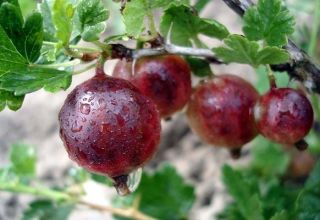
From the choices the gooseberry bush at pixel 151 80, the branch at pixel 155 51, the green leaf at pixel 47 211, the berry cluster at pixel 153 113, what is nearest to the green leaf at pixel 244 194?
the gooseberry bush at pixel 151 80

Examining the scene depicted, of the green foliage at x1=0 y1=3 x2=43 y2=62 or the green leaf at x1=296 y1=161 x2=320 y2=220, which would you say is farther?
the green leaf at x1=296 y1=161 x2=320 y2=220

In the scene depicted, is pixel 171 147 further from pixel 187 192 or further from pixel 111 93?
pixel 111 93

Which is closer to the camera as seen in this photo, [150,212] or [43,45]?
[43,45]

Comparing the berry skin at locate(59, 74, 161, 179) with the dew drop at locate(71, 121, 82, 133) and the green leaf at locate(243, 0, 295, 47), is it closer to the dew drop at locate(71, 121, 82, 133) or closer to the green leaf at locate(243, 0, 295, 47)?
the dew drop at locate(71, 121, 82, 133)

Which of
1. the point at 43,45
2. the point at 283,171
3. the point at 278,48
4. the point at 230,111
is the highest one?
the point at 278,48

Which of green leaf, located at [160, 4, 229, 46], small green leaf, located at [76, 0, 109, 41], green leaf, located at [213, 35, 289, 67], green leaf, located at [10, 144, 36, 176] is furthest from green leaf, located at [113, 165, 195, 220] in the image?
small green leaf, located at [76, 0, 109, 41]

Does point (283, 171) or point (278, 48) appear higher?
point (278, 48)

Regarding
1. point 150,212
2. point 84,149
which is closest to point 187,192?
point 150,212
